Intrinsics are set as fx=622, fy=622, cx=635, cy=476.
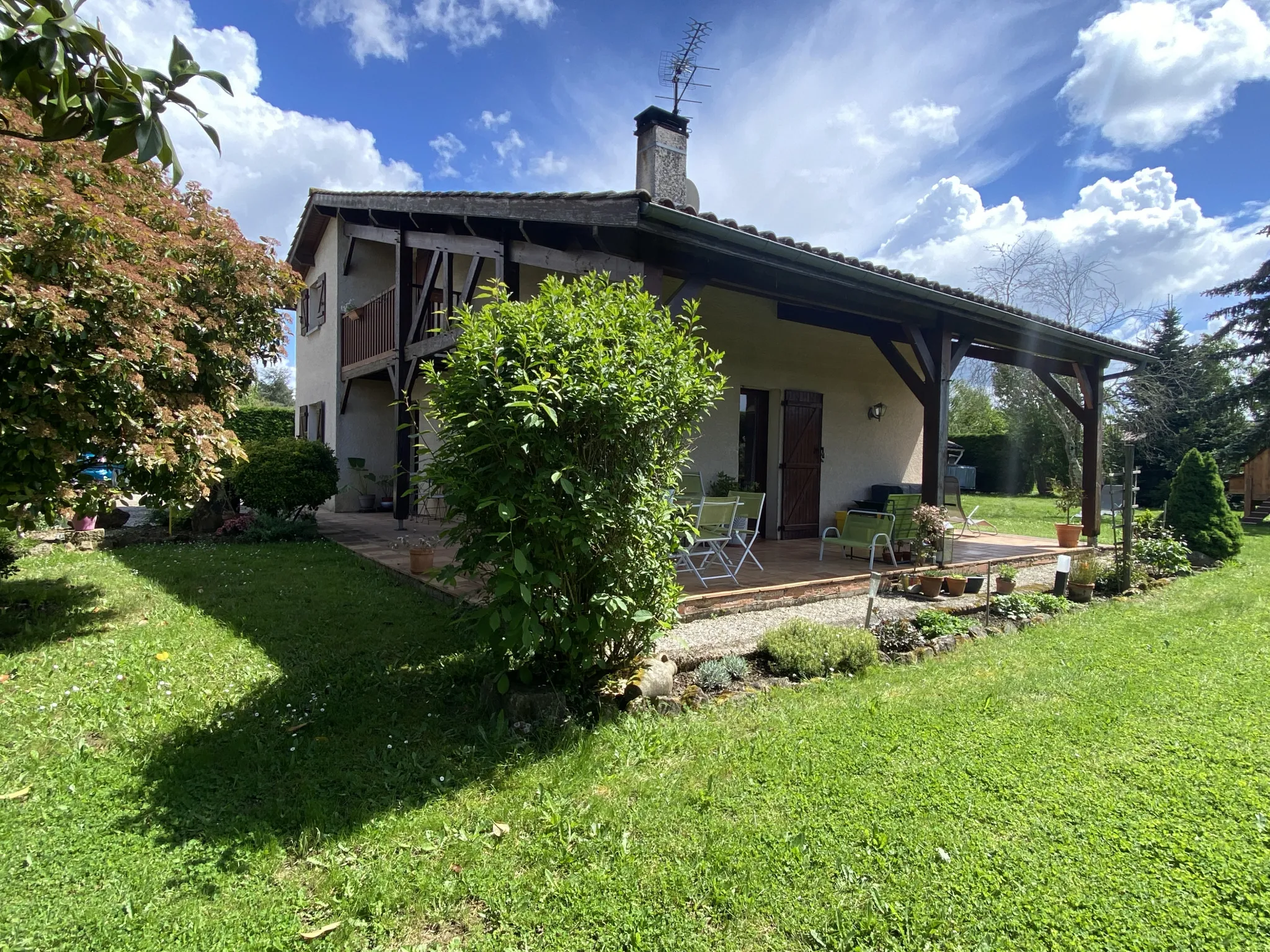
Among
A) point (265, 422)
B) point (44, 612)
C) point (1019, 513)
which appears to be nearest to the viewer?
point (44, 612)

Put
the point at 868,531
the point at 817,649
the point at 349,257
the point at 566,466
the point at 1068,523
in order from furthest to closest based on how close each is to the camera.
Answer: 1. the point at 349,257
2. the point at 1068,523
3. the point at 868,531
4. the point at 817,649
5. the point at 566,466

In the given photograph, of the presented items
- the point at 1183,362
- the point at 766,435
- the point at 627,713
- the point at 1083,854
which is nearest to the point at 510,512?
the point at 627,713

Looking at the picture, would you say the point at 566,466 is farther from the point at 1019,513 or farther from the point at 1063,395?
the point at 1019,513

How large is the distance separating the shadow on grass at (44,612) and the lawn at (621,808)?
10 cm

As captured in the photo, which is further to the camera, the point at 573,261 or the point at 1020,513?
the point at 1020,513

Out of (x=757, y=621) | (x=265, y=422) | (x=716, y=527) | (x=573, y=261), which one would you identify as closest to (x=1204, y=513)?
(x=716, y=527)

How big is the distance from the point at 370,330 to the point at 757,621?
9030 millimetres

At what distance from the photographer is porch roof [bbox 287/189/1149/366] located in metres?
4.48

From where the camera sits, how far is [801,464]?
30.4 feet

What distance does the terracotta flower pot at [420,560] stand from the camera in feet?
19.7

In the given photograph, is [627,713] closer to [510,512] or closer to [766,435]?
[510,512]

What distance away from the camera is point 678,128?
591 centimetres

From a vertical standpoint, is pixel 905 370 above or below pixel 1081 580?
above

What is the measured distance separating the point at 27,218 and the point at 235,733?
3.22m
